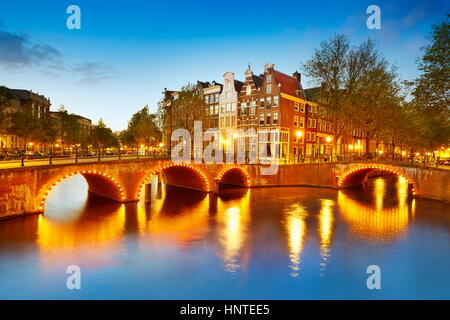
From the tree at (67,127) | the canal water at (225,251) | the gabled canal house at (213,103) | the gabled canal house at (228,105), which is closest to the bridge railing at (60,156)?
the canal water at (225,251)

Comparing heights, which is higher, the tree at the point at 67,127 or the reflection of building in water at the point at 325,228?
the tree at the point at 67,127

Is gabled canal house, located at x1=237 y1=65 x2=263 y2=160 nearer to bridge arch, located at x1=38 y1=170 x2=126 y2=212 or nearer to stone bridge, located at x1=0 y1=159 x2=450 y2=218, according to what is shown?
stone bridge, located at x1=0 y1=159 x2=450 y2=218

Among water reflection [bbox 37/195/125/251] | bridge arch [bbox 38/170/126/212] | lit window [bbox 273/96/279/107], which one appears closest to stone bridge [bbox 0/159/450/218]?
bridge arch [bbox 38/170/126/212]

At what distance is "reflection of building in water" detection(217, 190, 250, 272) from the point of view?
14430 mm

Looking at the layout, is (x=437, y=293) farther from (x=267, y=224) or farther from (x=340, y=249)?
(x=267, y=224)

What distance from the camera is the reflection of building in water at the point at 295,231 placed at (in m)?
14.0

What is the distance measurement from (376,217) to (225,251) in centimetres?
1520

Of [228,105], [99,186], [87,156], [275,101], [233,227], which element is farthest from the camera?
[228,105]

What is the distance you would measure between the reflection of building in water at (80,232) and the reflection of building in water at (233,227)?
7039mm

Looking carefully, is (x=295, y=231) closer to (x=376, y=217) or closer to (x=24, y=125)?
(x=376, y=217)

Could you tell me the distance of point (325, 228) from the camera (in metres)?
19.9

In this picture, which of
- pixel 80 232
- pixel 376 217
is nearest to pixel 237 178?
pixel 376 217

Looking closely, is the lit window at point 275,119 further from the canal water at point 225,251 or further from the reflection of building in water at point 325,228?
the canal water at point 225,251
